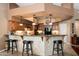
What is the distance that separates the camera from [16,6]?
4.99 ft

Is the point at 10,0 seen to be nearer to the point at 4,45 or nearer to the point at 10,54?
the point at 4,45

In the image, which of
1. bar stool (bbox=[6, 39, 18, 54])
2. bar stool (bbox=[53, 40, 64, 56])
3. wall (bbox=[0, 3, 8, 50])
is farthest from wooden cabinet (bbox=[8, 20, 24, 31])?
bar stool (bbox=[53, 40, 64, 56])

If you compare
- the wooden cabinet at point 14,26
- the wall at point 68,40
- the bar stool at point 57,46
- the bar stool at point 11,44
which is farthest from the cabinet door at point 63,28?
the bar stool at point 11,44

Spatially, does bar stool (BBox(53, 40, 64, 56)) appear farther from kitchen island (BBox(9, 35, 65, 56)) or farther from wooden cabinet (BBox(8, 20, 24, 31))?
wooden cabinet (BBox(8, 20, 24, 31))

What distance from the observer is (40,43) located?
4.95 feet

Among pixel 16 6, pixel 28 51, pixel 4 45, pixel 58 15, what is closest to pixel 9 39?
pixel 4 45

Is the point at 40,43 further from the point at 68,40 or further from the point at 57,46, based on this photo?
the point at 68,40

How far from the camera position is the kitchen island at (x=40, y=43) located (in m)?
1.50

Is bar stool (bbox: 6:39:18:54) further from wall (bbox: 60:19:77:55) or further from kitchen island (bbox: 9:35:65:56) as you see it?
wall (bbox: 60:19:77:55)

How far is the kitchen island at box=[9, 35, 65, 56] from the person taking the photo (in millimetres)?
1496

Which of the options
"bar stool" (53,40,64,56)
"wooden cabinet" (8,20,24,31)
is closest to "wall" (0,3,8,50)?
"wooden cabinet" (8,20,24,31)

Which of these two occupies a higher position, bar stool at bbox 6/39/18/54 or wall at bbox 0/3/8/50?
wall at bbox 0/3/8/50

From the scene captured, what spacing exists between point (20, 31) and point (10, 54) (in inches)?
14.8

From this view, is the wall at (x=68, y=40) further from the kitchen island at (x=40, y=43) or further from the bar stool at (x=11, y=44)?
the bar stool at (x=11, y=44)
